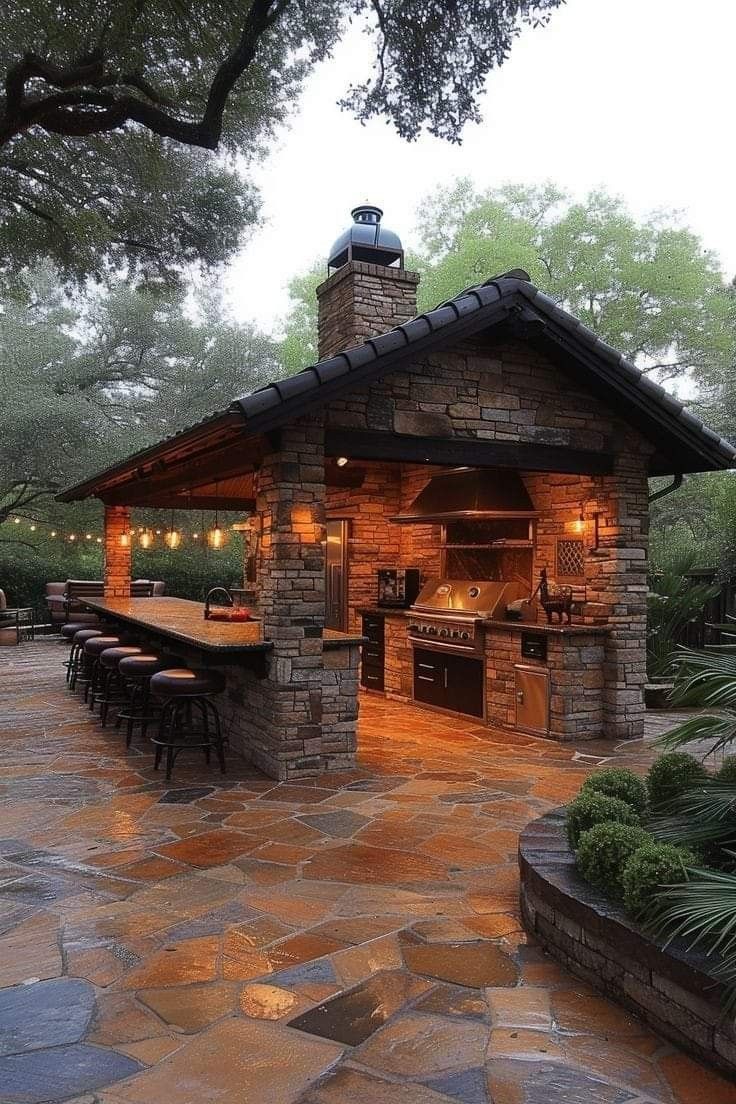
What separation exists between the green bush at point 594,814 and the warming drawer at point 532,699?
13.3 feet

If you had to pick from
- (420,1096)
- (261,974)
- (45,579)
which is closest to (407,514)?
(261,974)

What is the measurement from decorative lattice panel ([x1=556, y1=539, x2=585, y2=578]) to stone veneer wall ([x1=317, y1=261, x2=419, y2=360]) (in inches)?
136

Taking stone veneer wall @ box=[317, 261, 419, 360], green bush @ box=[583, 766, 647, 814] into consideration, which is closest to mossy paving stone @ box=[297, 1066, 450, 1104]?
green bush @ box=[583, 766, 647, 814]

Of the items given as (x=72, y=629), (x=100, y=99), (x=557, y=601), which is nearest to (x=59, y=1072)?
(x=557, y=601)

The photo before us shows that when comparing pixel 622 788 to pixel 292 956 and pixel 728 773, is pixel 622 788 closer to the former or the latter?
pixel 728 773

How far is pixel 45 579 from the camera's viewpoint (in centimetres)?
1848

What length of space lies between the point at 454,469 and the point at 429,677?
2502mm

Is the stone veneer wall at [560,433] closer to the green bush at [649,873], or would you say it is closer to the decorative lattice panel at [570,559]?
the decorative lattice panel at [570,559]

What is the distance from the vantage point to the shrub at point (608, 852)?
3270 millimetres

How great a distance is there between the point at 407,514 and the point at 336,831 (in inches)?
199

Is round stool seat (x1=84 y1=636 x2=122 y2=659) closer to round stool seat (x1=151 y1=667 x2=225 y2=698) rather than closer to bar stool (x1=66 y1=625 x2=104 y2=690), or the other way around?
bar stool (x1=66 y1=625 x2=104 y2=690)

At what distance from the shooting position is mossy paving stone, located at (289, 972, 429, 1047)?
2.86 metres

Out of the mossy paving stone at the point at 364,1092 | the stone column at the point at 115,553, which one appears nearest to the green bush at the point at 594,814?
the mossy paving stone at the point at 364,1092

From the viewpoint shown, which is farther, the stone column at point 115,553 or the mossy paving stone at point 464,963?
the stone column at point 115,553
